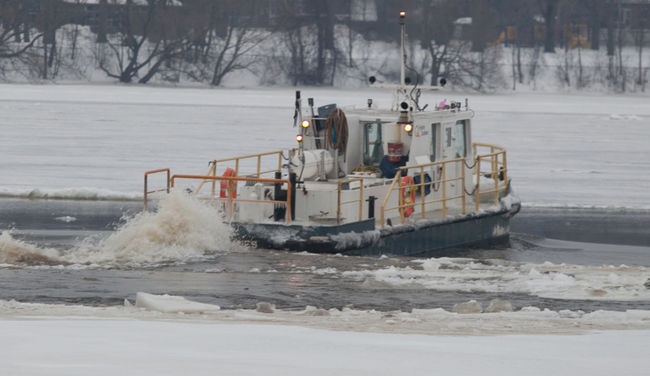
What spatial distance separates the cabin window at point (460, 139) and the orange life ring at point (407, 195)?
1778mm

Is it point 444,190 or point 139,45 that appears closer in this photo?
point 444,190

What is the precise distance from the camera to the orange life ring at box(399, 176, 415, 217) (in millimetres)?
15070

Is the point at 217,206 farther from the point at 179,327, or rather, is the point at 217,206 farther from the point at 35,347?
the point at 35,347

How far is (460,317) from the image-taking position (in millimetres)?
9953

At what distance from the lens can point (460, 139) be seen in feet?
57.5

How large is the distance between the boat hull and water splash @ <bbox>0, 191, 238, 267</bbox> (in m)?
0.41

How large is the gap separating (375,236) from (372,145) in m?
2.59

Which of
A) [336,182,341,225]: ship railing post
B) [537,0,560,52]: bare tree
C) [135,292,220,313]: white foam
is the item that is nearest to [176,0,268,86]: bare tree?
[537,0,560,52]: bare tree

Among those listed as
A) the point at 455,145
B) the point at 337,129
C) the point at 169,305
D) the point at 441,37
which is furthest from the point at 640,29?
the point at 169,305

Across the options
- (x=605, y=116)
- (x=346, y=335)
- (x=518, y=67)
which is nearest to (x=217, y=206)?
(x=346, y=335)

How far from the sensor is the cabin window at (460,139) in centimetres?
1743

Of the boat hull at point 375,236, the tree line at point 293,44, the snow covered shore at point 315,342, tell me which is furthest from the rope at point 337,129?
the tree line at point 293,44

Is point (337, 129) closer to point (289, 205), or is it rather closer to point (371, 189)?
point (371, 189)

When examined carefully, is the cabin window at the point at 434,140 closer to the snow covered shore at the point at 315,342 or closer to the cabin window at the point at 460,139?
the cabin window at the point at 460,139
